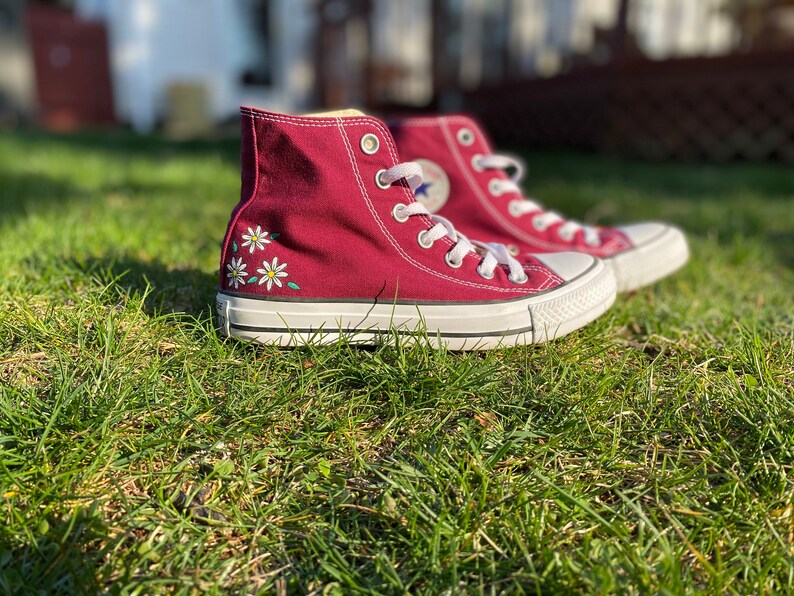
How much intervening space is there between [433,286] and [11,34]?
Answer: 45.4ft

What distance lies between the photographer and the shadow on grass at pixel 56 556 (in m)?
0.98

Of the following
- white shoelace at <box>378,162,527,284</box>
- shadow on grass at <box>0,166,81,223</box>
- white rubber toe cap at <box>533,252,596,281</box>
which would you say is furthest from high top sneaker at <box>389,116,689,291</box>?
shadow on grass at <box>0,166,81,223</box>

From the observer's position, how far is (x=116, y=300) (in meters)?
1.77

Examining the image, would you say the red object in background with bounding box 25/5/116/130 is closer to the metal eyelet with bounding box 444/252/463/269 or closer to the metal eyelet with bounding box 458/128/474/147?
the metal eyelet with bounding box 458/128/474/147

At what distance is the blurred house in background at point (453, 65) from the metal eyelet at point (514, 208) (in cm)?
516

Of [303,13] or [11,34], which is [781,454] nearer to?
[303,13]

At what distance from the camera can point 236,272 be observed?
5.18 ft

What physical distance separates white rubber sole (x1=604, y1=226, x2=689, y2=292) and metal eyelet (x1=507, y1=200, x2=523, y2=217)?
35 centimetres

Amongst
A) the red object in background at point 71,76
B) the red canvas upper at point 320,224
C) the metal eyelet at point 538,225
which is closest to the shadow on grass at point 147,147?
the metal eyelet at point 538,225

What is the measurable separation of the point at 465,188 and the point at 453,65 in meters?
7.29

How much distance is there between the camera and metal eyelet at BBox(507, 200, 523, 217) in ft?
7.37

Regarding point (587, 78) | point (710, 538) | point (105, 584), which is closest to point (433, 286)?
point (710, 538)

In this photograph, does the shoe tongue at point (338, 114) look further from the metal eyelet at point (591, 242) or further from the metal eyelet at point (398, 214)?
the metal eyelet at point (591, 242)

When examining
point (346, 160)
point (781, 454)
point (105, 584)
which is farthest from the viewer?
point (346, 160)
